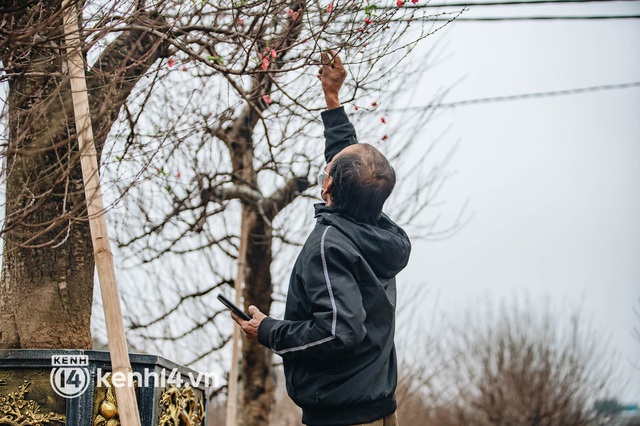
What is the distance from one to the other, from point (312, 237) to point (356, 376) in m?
0.52

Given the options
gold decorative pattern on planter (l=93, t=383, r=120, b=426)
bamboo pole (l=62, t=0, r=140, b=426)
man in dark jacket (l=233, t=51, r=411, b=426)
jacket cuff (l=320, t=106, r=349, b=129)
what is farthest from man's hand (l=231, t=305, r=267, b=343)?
jacket cuff (l=320, t=106, r=349, b=129)

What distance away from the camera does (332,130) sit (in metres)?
3.40

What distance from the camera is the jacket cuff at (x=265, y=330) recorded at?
9.32 ft

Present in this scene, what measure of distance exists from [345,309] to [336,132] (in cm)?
100

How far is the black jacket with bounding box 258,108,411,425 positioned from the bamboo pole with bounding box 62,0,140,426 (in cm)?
68

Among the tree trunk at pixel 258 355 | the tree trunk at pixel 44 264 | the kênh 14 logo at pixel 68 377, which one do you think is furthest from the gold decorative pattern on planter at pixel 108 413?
the tree trunk at pixel 258 355

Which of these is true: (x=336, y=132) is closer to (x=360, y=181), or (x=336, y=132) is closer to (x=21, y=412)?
(x=360, y=181)

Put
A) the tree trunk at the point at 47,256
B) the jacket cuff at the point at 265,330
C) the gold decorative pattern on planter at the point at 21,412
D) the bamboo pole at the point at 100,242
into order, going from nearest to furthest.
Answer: the jacket cuff at the point at 265,330 < the bamboo pole at the point at 100,242 < the gold decorative pattern on planter at the point at 21,412 < the tree trunk at the point at 47,256

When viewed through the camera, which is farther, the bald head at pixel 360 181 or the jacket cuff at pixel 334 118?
the jacket cuff at pixel 334 118

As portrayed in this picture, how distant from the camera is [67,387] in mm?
3275

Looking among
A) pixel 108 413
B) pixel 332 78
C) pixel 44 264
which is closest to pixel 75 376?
pixel 108 413

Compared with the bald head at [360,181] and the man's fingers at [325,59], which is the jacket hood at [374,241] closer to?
the bald head at [360,181]

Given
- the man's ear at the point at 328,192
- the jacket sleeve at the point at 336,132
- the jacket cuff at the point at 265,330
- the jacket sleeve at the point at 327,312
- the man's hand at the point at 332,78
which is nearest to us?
the jacket sleeve at the point at 327,312

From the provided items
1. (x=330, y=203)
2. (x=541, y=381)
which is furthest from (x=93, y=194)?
(x=541, y=381)
